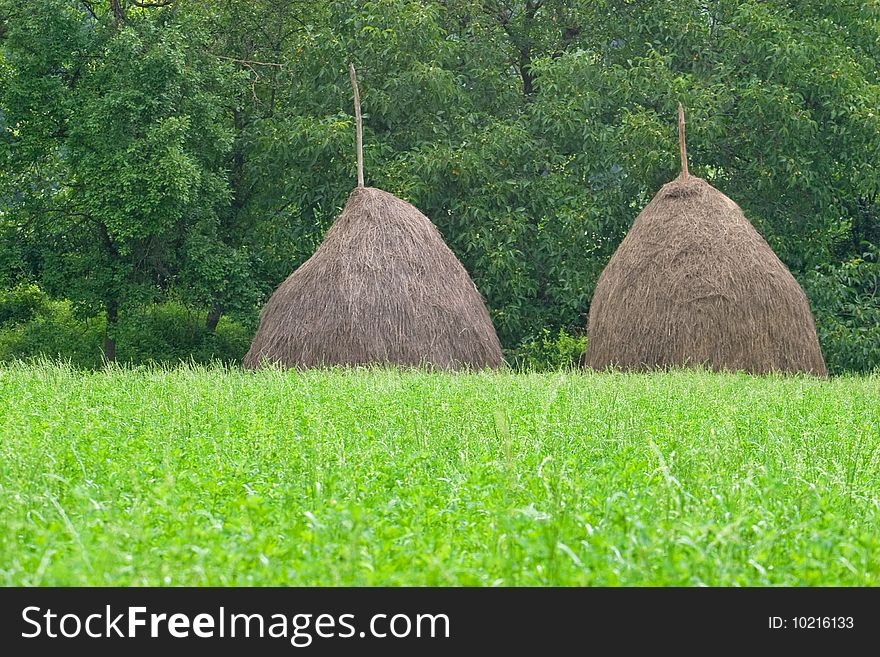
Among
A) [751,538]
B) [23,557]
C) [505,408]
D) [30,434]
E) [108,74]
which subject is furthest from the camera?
[108,74]

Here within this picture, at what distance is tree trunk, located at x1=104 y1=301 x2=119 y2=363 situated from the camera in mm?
19000

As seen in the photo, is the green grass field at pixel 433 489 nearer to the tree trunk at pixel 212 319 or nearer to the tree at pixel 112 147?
the tree at pixel 112 147

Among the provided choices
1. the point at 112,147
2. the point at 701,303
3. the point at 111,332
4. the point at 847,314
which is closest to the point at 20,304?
the point at 111,332

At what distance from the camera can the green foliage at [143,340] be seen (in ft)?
66.6

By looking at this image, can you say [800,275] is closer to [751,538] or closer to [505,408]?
[505,408]

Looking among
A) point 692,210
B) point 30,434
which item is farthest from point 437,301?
point 30,434

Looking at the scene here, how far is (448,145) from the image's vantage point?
18359 millimetres

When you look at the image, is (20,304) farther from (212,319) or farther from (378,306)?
(378,306)

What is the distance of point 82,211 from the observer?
18.8 m

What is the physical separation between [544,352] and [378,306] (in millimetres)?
5014

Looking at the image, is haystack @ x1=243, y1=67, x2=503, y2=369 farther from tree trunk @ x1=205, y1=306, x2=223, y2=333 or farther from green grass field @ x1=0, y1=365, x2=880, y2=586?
tree trunk @ x1=205, y1=306, x2=223, y2=333

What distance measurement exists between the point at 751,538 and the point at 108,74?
15.0 metres

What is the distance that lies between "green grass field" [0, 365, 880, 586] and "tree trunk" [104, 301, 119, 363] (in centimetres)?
890

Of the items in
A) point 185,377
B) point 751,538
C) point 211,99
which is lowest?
point 185,377
